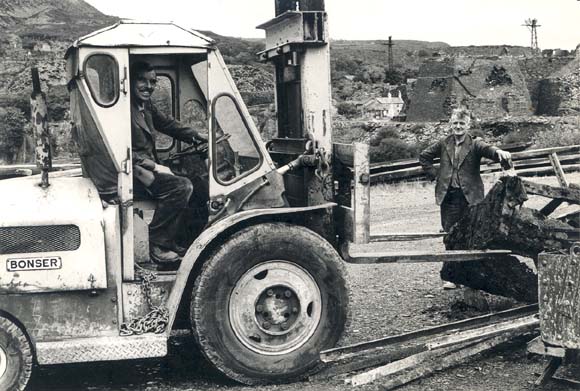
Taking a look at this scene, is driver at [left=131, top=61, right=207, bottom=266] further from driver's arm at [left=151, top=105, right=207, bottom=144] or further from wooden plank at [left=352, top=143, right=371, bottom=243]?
wooden plank at [left=352, top=143, right=371, bottom=243]

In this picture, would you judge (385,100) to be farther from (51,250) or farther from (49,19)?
(51,250)

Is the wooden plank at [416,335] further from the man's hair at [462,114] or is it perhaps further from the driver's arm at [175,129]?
the man's hair at [462,114]

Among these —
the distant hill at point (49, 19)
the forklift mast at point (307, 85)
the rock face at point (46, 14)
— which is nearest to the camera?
the forklift mast at point (307, 85)

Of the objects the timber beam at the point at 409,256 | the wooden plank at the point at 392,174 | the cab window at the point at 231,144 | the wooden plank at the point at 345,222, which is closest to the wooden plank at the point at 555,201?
the timber beam at the point at 409,256

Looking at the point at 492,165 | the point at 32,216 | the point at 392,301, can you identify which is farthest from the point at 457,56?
the point at 32,216

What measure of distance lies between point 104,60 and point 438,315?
13.2 ft

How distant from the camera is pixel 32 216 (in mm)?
5270

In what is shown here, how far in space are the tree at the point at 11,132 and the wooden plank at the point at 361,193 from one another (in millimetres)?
24881

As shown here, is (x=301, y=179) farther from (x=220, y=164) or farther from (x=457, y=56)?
(x=457, y=56)

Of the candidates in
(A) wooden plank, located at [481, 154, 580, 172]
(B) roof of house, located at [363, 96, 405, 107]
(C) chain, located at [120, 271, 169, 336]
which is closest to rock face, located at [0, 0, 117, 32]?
(B) roof of house, located at [363, 96, 405, 107]

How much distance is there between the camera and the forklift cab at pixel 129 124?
5355 mm

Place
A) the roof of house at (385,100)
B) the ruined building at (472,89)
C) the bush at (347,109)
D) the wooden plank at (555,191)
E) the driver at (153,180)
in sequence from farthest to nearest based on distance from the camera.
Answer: the roof of house at (385,100) → the bush at (347,109) → the ruined building at (472,89) → the wooden plank at (555,191) → the driver at (153,180)

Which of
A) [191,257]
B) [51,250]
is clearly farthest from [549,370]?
[51,250]

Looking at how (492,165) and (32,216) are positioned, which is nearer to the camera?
(32,216)
